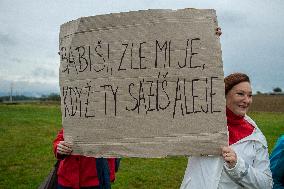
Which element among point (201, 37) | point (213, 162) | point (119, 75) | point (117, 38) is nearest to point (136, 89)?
point (119, 75)

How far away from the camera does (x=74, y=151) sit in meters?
3.23

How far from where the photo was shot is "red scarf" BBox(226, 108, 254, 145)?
10.3 ft

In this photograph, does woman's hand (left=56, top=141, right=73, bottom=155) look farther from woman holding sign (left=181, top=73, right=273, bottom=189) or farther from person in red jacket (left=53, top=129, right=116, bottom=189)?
woman holding sign (left=181, top=73, right=273, bottom=189)

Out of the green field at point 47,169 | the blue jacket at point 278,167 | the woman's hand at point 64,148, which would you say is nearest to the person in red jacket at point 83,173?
the woman's hand at point 64,148

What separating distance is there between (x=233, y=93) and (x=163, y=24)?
748 mm

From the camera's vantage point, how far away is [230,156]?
2859 millimetres

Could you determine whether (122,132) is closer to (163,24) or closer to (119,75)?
(119,75)

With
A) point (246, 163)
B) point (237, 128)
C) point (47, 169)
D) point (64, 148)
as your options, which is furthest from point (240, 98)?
point (47, 169)

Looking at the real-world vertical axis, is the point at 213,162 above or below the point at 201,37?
below

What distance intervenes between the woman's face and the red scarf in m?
0.05

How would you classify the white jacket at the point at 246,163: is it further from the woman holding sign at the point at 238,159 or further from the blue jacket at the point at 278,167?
the blue jacket at the point at 278,167

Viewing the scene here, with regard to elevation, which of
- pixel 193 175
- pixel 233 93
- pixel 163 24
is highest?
pixel 163 24

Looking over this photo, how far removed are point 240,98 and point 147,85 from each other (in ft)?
2.29

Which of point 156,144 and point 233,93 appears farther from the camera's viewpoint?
point 233,93
